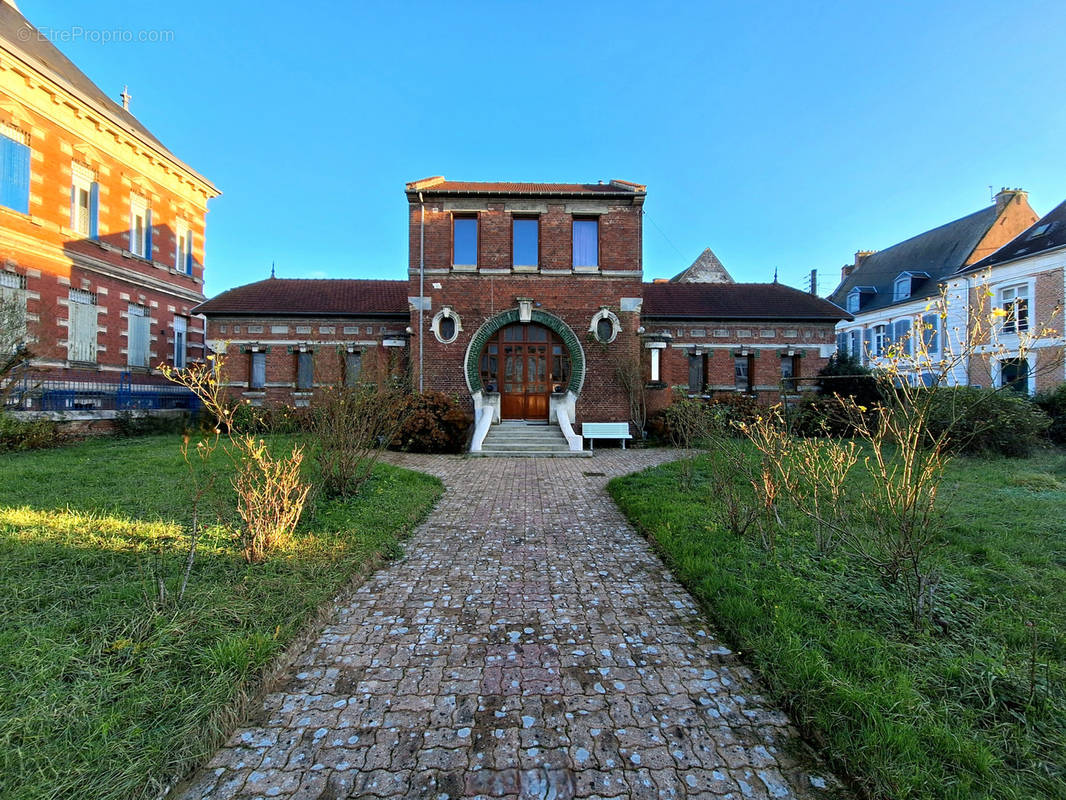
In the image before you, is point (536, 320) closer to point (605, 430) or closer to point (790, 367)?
point (605, 430)

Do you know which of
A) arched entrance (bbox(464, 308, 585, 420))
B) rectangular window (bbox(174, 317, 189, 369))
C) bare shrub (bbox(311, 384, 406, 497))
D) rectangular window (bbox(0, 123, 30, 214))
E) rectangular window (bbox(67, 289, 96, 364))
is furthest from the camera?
rectangular window (bbox(174, 317, 189, 369))

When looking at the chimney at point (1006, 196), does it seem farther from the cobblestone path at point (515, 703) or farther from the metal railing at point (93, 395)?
the metal railing at point (93, 395)

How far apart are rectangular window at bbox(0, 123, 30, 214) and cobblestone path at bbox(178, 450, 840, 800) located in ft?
59.2

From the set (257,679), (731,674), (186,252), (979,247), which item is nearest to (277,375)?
(186,252)

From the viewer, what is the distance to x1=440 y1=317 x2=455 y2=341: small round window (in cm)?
1413

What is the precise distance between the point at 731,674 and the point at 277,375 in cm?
1728

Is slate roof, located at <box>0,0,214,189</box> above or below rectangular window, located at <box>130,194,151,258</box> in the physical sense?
above

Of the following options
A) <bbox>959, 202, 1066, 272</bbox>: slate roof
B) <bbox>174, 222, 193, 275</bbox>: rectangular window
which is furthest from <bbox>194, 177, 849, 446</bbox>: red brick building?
<bbox>959, 202, 1066, 272</bbox>: slate roof

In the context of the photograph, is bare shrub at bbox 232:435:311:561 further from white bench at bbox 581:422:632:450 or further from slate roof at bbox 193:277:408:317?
slate roof at bbox 193:277:408:317

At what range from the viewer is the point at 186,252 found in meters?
19.8

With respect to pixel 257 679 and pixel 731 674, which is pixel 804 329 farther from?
pixel 257 679

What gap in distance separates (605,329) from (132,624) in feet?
42.4

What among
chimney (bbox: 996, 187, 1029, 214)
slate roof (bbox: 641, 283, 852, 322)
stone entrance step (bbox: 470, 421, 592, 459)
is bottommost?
stone entrance step (bbox: 470, 421, 592, 459)

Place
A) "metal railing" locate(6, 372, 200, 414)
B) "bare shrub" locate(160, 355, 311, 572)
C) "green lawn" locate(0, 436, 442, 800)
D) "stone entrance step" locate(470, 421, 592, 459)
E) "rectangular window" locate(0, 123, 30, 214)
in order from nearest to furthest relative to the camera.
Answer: "green lawn" locate(0, 436, 442, 800) < "bare shrub" locate(160, 355, 311, 572) < "metal railing" locate(6, 372, 200, 414) < "stone entrance step" locate(470, 421, 592, 459) < "rectangular window" locate(0, 123, 30, 214)
